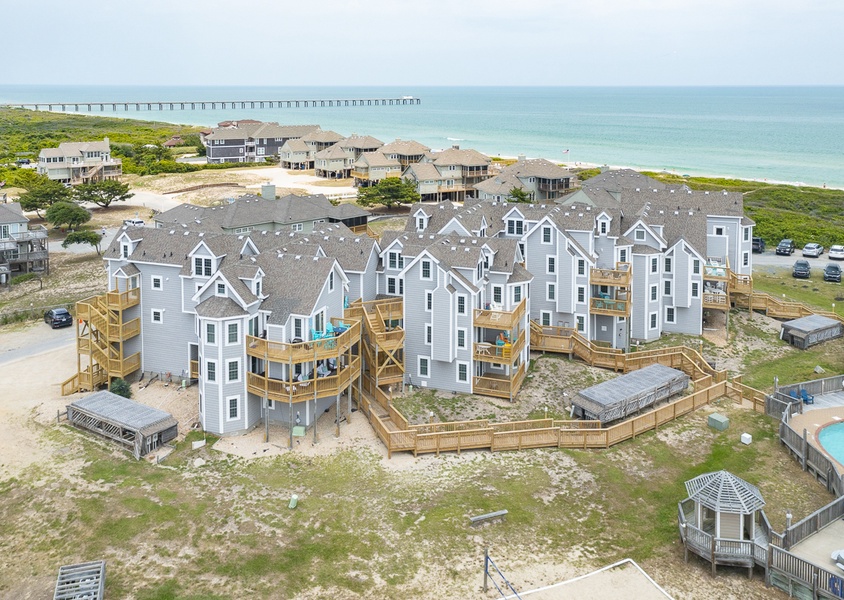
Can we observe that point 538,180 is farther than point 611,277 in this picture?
Yes

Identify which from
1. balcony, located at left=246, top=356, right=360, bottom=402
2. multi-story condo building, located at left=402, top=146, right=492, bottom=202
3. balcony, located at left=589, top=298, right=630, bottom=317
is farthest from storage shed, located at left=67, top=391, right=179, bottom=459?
multi-story condo building, located at left=402, top=146, right=492, bottom=202

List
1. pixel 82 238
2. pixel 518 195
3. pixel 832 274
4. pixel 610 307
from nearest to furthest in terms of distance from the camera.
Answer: pixel 610 307 < pixel 832 274 < pixel 82 238 < pixel 518 195

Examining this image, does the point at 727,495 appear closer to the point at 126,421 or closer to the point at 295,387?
the point at 295,387

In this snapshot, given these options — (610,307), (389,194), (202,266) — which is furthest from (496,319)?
(389,194)

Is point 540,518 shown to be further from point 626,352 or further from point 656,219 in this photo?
point 656,219

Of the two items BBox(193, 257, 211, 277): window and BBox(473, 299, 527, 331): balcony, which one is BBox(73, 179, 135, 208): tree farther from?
BBox(473, 299, 527, 331): balcony

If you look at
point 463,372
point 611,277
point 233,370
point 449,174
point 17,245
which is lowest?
point 463,372

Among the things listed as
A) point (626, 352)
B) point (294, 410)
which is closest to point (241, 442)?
point (294, 410)
